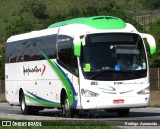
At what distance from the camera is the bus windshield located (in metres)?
24.0

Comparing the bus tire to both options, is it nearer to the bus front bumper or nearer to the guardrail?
the bus front bumper

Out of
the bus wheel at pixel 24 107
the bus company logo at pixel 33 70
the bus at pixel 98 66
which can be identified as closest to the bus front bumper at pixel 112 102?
the bus at pixel 98 66

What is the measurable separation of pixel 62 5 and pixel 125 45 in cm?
12235

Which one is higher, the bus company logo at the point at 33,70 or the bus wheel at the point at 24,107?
the bus company logo at the point at 33,70

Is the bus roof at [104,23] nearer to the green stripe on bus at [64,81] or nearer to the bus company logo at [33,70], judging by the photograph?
the green stripe on bus at [64,81]

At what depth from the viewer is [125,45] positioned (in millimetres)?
24484

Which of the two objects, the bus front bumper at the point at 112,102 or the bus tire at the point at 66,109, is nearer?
the bus front bumper at the point at 112,102

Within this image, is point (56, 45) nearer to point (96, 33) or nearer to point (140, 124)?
point (96, 33)

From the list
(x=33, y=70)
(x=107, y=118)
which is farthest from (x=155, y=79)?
(x=107, y=118)

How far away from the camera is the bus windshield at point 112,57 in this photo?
78.8ft

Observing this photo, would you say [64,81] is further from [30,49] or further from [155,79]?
[155,79]

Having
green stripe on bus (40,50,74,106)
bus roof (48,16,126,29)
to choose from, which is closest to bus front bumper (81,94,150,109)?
green stripe on bus (40,50,74,106)

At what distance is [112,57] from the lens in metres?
24.2

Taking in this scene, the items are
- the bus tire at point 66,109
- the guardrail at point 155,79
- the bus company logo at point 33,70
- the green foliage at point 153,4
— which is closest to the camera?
the bus tire at point 66,109
